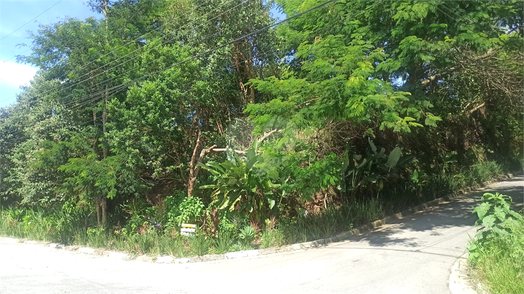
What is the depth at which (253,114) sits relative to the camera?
939 cm

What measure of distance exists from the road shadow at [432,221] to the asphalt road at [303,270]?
0.02 metres

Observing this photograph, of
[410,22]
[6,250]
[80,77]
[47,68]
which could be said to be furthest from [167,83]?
[6,250]

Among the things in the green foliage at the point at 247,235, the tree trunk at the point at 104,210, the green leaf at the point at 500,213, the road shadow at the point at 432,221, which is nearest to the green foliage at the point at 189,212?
the green foliage at the point at 247,235

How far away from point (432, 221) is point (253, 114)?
5703 mm

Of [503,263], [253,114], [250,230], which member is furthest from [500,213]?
[250,230]

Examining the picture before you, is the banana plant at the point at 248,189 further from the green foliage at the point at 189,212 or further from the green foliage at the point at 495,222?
the green foliage at the point at 495,222

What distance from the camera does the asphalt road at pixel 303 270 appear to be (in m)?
6.42

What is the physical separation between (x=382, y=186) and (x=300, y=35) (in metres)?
5.09

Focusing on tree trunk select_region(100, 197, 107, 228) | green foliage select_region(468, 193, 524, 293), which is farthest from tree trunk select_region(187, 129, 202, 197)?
green foliage select_region(468, 193, 524, 293)

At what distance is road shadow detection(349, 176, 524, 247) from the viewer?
9227 mm

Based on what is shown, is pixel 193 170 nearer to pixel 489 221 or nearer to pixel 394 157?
pixel 394 157

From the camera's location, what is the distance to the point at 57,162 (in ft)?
43.3

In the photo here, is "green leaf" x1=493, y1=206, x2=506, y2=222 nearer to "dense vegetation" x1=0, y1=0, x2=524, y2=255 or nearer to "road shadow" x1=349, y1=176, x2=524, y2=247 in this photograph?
"road shadow" x1=349, y1=176, x2=524, y2=247

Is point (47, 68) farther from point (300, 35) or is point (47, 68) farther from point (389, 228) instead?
point (389, 228)
